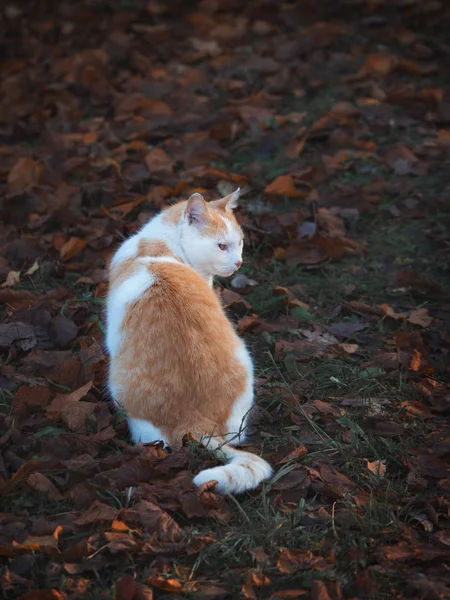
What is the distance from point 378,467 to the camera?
9.29ft

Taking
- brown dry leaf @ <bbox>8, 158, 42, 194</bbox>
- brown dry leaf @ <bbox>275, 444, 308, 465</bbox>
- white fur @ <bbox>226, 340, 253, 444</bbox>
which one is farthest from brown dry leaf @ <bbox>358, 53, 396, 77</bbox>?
brown dry leaf @ <bbox>275, 444, 308, 465</bbox>

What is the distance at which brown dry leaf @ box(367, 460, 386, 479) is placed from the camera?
2.82 meters

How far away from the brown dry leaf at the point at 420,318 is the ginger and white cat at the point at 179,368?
1.20 metres

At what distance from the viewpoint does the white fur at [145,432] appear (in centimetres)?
281

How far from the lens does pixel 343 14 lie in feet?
23.6

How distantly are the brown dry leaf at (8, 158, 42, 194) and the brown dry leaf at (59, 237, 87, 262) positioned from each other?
2.57ft

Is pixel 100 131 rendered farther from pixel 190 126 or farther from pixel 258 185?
pixel 258 185

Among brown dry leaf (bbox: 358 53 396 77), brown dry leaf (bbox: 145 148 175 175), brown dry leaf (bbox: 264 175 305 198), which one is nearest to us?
Answer: brown dry leaf (bbox: 264 175 305 198)

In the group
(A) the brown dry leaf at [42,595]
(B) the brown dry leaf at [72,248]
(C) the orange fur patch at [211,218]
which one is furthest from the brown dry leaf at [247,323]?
(A) the brown dry leaf at [42,595]

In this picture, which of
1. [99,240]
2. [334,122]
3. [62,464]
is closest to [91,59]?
[334,122]

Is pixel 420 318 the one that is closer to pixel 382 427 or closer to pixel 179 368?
pixel 382 427

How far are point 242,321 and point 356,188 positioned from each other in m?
1.66

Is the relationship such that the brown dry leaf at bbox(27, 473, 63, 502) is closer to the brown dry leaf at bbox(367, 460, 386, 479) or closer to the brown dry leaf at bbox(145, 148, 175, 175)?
the brown dry leaf at bbox(367, 460, 386, 479)

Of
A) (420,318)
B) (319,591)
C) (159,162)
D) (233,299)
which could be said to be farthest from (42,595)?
(159,162)
